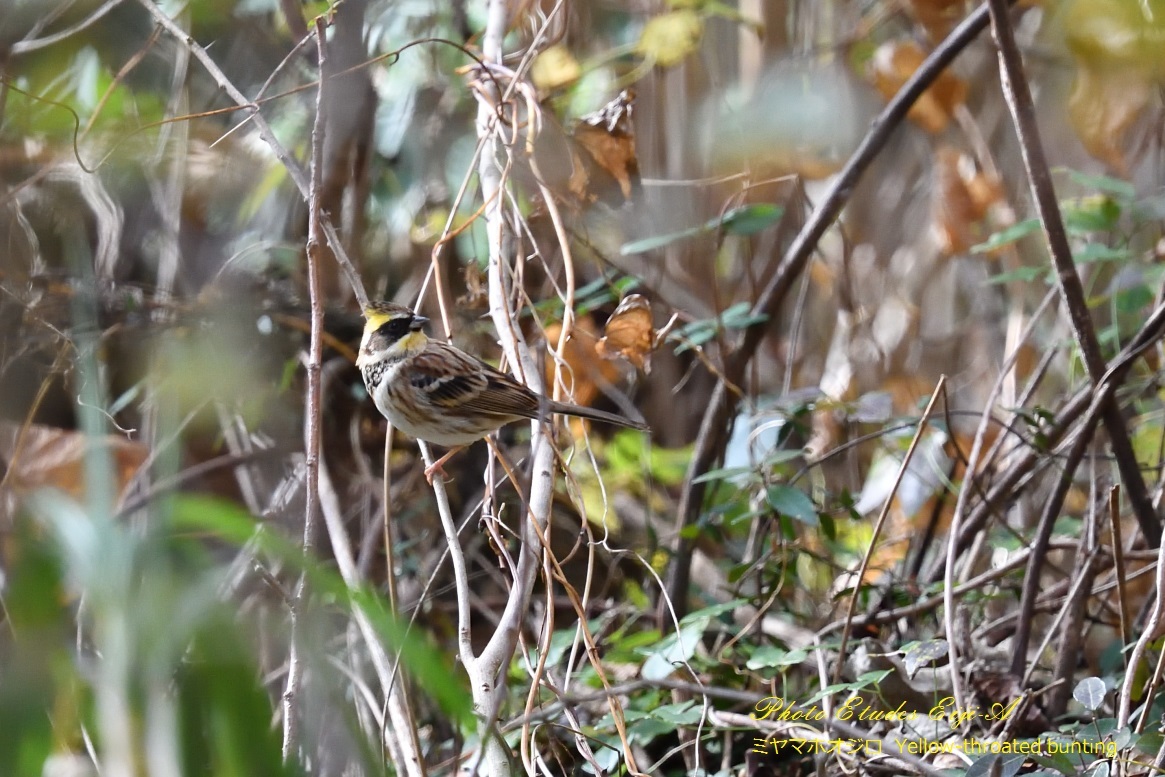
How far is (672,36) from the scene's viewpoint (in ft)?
12.6

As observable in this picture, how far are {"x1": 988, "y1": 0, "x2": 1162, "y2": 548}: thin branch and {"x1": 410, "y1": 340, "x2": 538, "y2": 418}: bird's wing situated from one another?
138 centimetres

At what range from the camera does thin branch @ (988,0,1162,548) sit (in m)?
2.53

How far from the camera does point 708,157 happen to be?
15.3ft

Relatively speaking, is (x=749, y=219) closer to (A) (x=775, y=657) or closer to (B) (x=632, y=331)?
(B) (x=632, y=331)

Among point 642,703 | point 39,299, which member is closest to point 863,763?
point 642,703

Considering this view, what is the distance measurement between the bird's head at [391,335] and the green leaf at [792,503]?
3.40 ft

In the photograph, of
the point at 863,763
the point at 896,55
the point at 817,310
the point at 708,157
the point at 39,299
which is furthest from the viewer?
the point at 817,310

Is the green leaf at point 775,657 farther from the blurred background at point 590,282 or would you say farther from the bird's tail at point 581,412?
the bird's tail at point 581,412

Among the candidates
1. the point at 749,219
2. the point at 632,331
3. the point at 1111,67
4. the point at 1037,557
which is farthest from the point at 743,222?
the point at 1111,67

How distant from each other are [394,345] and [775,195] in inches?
96.4

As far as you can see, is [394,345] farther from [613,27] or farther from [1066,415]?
[613,27]

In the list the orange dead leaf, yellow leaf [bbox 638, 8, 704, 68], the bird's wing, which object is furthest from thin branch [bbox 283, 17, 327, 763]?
the orange dead leaf

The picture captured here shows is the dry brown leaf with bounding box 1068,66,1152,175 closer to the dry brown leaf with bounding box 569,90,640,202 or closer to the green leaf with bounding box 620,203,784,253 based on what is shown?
the green leaf with bounding box 620,203,784,253

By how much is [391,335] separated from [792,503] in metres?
1.20
